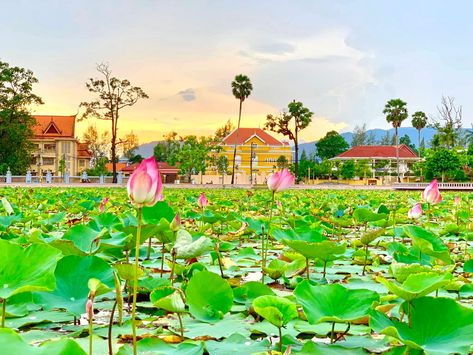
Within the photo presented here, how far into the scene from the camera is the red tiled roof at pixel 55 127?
4331 cm

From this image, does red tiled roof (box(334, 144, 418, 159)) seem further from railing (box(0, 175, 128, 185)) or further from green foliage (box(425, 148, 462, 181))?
railing (box(0, 175, 128, 185))

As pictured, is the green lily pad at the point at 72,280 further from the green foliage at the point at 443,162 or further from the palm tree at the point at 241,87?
the palm tree at the point at 241,87

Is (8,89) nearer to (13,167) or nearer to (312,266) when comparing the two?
(13,167)

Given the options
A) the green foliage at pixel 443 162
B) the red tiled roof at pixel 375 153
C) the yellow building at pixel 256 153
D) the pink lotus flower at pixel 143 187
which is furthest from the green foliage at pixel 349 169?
the pink lotus flower at pixel 143 187

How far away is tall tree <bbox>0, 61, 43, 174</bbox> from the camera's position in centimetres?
2977

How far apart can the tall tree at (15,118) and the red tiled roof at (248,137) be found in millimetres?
22079

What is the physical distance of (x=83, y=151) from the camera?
48.5 m

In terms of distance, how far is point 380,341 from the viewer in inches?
42.8

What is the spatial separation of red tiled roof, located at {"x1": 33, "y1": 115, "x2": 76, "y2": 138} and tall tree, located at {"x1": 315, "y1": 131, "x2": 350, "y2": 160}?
26.4 meters

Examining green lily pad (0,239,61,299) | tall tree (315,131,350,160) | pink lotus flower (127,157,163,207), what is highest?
tall tree (315,131,350,160)

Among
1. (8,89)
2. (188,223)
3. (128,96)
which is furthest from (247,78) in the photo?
(188,223)

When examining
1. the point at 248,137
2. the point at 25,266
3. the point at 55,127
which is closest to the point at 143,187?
the point at 25,266

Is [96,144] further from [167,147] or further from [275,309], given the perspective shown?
[275,309]

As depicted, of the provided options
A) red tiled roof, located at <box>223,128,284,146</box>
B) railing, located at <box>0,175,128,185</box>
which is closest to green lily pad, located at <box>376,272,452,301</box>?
railing, located at <box>0,175,128,185</box>
